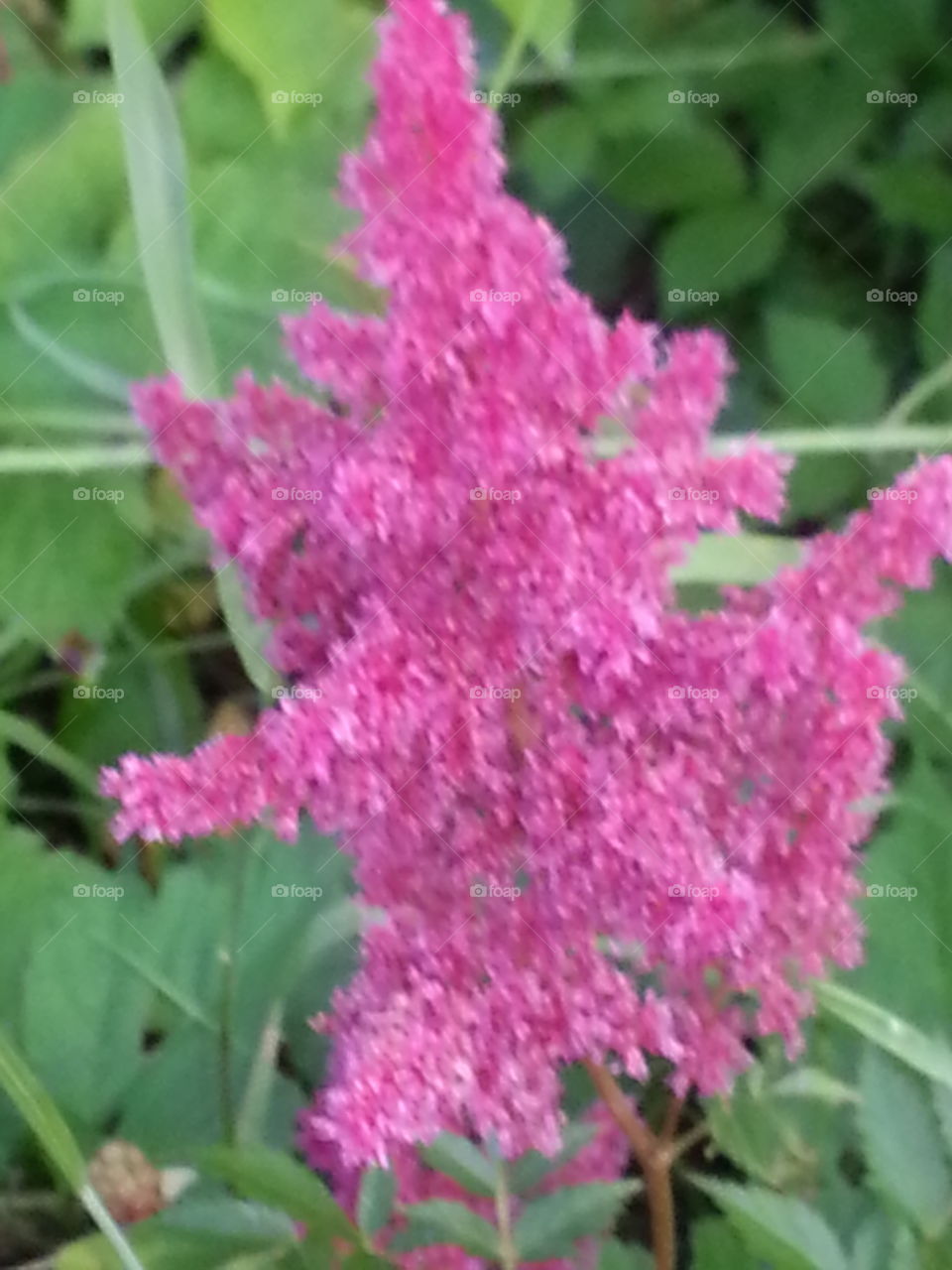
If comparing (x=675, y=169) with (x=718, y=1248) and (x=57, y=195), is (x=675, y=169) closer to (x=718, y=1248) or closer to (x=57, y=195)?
(x=57, y=195)

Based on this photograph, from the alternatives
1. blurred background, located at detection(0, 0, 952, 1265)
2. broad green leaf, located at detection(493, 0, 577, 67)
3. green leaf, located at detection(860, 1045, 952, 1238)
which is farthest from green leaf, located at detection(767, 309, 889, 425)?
green leaf, located at detection(860, 1045, 952, 1238)

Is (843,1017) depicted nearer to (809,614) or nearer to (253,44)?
(809,614)

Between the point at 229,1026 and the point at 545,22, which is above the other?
the point at 545,22

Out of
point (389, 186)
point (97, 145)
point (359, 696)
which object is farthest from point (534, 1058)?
point (97, 145)

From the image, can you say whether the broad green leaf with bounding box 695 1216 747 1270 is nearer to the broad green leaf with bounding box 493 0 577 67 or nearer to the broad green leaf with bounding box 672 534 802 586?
the broad green leaf with bounding box 672 534 802 586

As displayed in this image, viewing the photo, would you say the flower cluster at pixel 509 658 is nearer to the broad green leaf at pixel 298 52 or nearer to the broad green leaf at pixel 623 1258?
the broad green leaf at pixel 623 1258

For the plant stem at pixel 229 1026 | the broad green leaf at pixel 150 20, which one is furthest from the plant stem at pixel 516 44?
the plant stem at pixel 229 1026

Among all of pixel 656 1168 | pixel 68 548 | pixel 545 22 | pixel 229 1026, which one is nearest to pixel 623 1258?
pixel 656 1168
